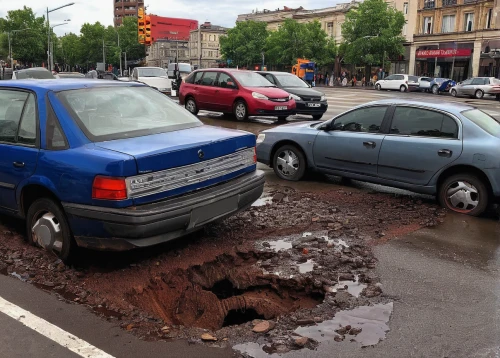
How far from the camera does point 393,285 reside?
13.6 ft

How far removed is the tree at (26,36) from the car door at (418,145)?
9453cm

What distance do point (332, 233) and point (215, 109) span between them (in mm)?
11726

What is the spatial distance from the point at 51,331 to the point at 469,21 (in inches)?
2229

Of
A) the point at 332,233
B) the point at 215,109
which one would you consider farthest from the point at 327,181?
the point at 215,109

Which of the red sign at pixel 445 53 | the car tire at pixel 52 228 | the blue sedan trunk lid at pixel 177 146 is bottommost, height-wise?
the car tire at pixel 52 228

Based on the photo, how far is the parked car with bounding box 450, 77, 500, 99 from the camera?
110ft

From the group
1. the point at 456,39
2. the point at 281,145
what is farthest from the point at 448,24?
the point at 281,145

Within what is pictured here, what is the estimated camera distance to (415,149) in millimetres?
6422

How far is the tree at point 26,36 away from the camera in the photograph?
297 feet

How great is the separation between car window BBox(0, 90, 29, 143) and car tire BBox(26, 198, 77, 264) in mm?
756

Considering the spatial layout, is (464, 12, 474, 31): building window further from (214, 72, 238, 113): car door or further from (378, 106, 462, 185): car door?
(378, 106, 462, 185): car door

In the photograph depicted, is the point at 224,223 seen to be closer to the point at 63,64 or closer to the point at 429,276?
the point at 429,276

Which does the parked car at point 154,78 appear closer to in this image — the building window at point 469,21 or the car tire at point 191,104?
the car tire at point 191,104

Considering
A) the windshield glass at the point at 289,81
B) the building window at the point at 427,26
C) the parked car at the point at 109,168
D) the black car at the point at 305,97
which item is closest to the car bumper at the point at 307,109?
A: the black car at the point at 305,97
